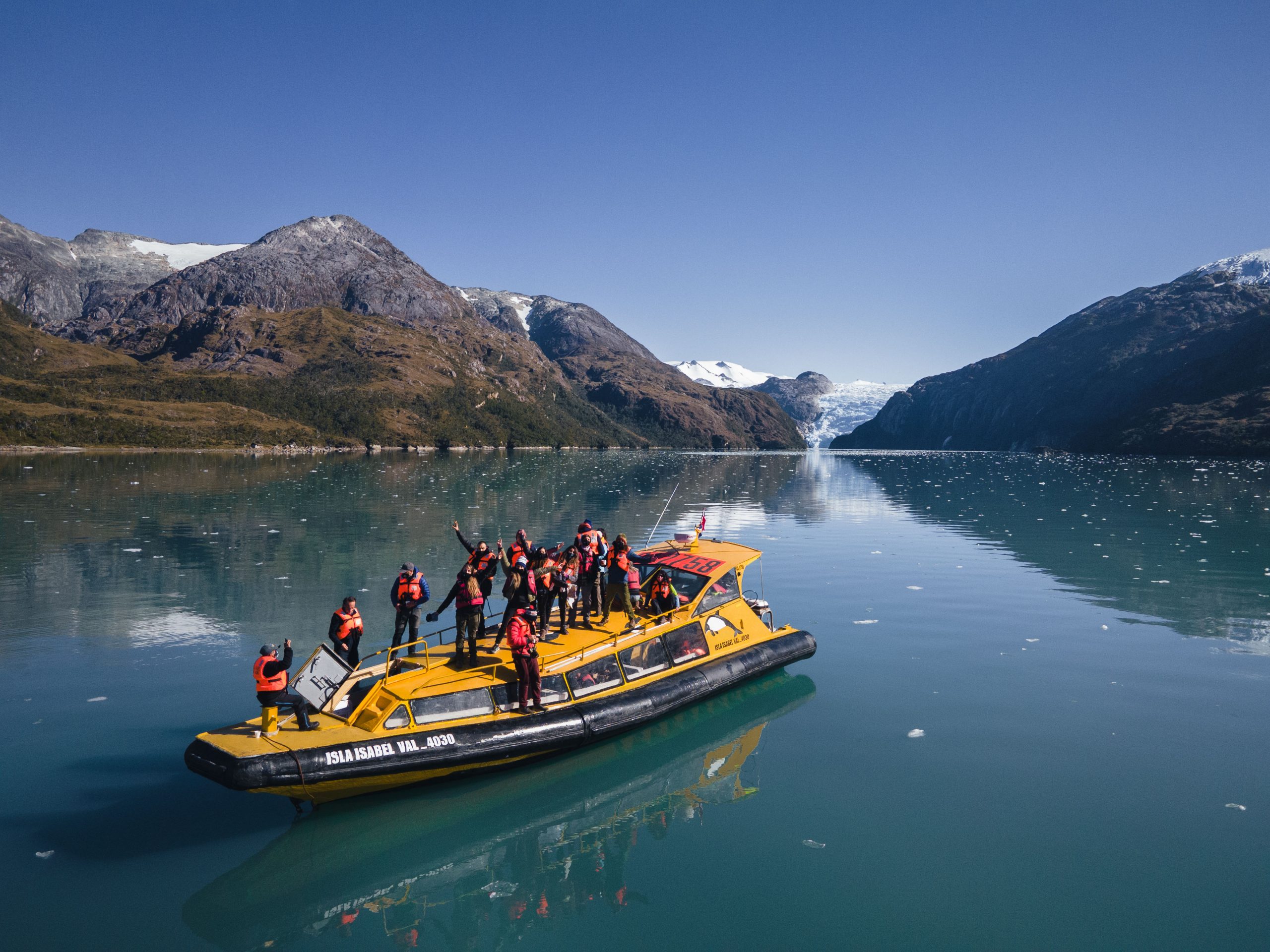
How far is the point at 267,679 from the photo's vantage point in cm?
1141

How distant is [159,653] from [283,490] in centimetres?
4882

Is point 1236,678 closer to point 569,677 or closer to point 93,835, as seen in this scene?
point 569,677

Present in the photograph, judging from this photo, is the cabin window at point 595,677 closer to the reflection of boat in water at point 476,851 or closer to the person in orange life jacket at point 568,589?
the reflection of boat in water at point 476,851

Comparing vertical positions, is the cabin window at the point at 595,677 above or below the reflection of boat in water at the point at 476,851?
above

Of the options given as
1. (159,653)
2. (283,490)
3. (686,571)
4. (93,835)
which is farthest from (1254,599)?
(283,490)

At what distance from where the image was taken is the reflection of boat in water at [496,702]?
11.1m

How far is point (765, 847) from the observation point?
10.9 m

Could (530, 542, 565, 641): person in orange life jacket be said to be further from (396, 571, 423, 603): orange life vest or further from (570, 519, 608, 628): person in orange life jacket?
(396, 571, 423, 603): orange life vest

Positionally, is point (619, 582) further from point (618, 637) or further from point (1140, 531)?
point (1140, 531)

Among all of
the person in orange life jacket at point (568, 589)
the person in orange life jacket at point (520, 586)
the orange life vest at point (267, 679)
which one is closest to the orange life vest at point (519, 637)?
the person in orange life jacket at point (520, 586)

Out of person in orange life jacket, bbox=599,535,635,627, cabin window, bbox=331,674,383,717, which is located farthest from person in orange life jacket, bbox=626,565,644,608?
cabin window, bbox=331,674,383,717

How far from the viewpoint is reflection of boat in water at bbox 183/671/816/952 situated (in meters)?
9.39

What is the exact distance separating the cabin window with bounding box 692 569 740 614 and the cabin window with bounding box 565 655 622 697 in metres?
3.10

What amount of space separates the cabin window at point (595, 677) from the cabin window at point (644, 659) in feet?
0.77
